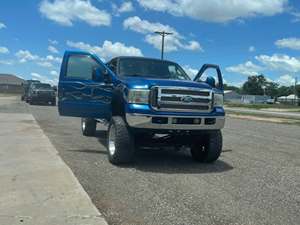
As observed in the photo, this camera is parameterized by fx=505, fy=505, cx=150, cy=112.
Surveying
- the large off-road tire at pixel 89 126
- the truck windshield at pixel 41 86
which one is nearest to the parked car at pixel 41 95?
the truck windshield at pixel 41 86

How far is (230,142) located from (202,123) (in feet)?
15.8

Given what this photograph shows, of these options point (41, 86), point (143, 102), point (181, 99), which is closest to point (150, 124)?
point (143, 102)

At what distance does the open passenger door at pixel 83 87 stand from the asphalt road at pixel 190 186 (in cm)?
91

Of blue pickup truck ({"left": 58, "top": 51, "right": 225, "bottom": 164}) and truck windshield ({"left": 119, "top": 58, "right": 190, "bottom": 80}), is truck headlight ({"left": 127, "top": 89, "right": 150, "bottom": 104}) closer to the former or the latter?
blue pickup truck ({"left": 58, "top": 51, "right": 225, "bottom": 164})

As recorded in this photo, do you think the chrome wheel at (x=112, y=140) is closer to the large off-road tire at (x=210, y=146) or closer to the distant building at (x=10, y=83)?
the large off-road tire at (x=210, y=146)

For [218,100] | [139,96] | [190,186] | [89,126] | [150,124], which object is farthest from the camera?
[89,126]

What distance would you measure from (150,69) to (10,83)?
127 meters

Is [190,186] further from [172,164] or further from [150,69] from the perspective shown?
[150,69]

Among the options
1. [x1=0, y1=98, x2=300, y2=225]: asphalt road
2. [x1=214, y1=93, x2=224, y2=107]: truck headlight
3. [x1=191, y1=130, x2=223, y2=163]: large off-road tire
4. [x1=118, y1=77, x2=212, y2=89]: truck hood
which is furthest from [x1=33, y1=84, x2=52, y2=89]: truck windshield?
[x1=214, y1=93, x2=224, y2=107]: truck headlight

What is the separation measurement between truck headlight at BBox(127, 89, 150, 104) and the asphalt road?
1.20m

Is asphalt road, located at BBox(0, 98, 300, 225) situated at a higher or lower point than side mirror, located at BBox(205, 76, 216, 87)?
lower

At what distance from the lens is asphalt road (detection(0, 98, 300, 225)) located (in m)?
5.90

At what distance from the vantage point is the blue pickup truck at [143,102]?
8930mm

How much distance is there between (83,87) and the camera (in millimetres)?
10469
